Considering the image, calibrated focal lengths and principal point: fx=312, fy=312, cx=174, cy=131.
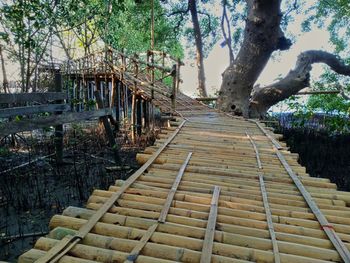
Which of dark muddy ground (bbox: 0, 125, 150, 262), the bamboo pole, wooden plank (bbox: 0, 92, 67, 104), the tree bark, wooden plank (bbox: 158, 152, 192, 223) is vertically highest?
the tree bark

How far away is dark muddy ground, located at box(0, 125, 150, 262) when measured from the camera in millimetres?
4094

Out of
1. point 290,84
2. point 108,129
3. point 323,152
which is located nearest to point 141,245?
point 108,129

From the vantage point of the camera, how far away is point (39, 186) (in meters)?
5.61

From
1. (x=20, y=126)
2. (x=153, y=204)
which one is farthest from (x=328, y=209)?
(x=20, y=126)

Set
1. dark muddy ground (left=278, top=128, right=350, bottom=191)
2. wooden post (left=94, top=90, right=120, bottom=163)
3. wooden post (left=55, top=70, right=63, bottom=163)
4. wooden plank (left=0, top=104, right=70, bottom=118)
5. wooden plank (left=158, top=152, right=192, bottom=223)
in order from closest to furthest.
Answer: 1. wooden plank (left=158, top=152, right=192, bottom=223)
2. wooden plank (left=0, top=104, right=70, bottom=118)
3. wooden post (left=55, top=70, right=63, bottom=163)
4. wooden post (left=94, top=90, right=120, bottom=163)
5. dark muddy ground (left=278, top=128, right=350, bottom=191)

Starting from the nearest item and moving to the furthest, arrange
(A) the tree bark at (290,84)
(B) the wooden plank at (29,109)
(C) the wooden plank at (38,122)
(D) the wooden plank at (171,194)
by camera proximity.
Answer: (D) the wooden plank at (171,194), (C) the wooden plank at (38,122), (B) the wooden plank at (29,109), (A) the tree bark at (290,84)

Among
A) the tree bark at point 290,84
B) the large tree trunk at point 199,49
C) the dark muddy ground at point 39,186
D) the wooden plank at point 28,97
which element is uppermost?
the large tree trunk at point 199,49

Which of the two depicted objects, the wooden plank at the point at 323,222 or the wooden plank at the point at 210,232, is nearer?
the wooden plank at the point at 210,232

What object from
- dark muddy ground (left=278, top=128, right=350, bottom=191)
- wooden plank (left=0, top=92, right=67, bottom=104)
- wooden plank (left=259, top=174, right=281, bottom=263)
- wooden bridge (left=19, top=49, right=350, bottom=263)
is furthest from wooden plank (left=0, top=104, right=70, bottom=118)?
dark muddy ground (left=278, top=128, right=350, bottom=191)

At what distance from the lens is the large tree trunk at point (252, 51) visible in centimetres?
816

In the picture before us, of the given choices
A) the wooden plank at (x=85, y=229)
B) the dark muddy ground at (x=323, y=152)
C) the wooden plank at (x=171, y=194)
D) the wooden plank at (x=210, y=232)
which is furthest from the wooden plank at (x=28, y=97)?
the dark muddy ground at (x=323, y=152)

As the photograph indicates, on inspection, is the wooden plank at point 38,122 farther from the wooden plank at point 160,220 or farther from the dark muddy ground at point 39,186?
the wooden plank at point 160,220

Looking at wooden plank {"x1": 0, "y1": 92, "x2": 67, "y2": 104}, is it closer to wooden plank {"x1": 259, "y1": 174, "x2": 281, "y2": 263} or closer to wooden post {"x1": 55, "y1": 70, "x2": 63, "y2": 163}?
wooden post {"x1": 55, "y1": 70, "x2": 63, "y2": 163}

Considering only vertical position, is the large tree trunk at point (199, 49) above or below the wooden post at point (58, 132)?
above
